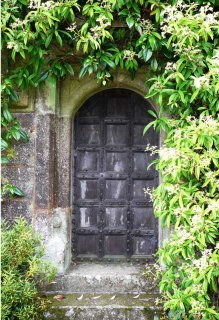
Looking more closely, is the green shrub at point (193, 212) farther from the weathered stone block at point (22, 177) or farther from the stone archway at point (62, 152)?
the weathered stone block at point (22, 177)

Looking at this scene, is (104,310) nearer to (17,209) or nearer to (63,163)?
(17,209)

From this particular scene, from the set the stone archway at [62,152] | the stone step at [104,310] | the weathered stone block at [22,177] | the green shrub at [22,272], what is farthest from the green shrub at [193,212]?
the weathered stone block at [22,177]


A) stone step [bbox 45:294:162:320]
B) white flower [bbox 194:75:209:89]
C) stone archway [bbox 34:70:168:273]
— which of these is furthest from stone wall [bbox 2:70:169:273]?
white flower [bbox 194:75:209:89]

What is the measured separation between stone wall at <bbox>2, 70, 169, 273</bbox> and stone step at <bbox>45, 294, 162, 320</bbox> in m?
0.36

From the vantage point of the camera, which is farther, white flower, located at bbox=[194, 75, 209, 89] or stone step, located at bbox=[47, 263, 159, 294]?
→ stone step, located at bbox=[47, 263, 159, 294]

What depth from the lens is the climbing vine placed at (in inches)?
118

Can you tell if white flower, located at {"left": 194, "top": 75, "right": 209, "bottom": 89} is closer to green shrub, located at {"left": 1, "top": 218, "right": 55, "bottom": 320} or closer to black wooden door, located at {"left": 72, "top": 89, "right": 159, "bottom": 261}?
black wooden door, located at {"left": 72, "top": 89, "right": 159, "bottom": 261}

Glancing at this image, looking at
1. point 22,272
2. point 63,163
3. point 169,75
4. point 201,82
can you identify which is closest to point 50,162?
point 63,163

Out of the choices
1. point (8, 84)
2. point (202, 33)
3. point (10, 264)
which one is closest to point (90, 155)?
point (8, 84)

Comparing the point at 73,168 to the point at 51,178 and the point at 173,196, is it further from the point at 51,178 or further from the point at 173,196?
the point at 173,196

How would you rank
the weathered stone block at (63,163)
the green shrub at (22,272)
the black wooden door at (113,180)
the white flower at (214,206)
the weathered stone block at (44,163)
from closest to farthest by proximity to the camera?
1. the white flower at (214,206)
2. the green shrub at (22,272)
3. the weathered stone block at (44,163)
4. the weathered stone block at (63,163)
5. the black wooden door at (113,180)

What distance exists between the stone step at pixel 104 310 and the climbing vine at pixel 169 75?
256 mm

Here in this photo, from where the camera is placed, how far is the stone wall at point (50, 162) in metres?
3.81

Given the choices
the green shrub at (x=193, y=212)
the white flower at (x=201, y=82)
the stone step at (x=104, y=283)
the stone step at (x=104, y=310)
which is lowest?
the stone step at (x=104, y=310)
